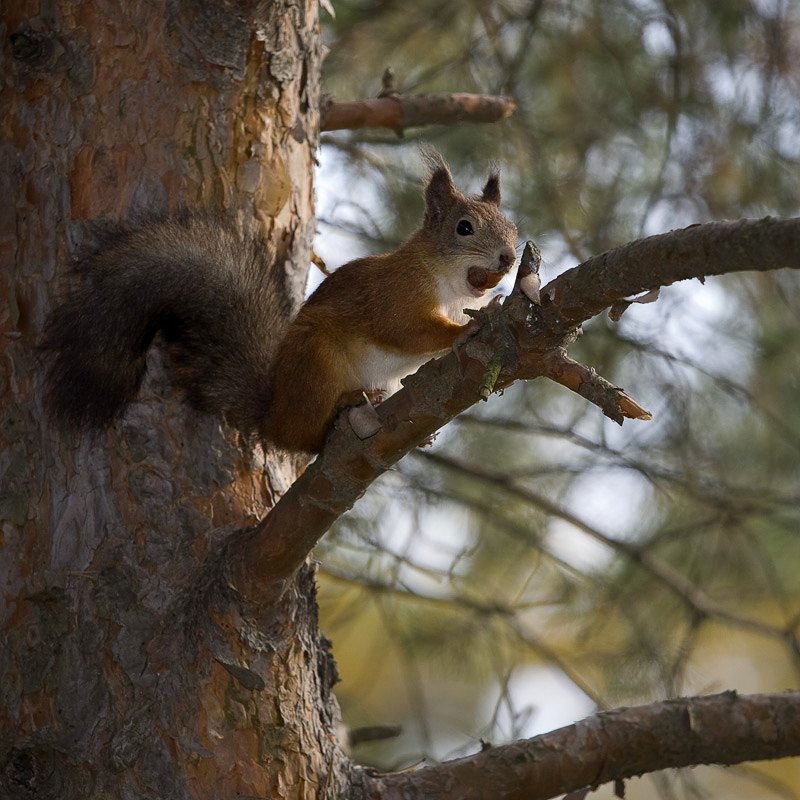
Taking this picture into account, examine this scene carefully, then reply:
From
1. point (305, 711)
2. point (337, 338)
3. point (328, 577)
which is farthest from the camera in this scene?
point (328, 577)

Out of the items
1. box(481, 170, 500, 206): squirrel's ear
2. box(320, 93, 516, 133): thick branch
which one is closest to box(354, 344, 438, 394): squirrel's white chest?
box(481, 170, 500, 206): squirrel's ear

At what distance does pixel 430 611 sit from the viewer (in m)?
2.63

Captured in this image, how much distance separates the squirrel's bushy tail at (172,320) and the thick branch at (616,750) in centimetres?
53

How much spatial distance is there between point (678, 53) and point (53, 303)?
1388 mm

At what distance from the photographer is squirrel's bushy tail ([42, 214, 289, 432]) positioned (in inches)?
56.9

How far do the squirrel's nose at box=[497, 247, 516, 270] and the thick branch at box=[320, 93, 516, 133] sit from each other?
0.40 meters

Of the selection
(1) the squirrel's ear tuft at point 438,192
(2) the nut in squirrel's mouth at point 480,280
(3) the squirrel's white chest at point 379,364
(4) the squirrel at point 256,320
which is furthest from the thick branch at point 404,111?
(3) the squirrel's white chest at point 379,364

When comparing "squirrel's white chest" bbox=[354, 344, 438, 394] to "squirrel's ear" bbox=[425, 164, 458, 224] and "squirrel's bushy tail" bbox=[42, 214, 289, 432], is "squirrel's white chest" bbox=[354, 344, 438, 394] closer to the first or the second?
"squirrel's bushy tail" bbox=[42, 214, 289, 432]

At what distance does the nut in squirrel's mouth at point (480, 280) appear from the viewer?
1.72 metres

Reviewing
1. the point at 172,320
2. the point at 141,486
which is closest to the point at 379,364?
the point at 172,320

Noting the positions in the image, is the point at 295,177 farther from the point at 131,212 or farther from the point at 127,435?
the point at 127,435

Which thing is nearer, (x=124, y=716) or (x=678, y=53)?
(x=124, y=716)

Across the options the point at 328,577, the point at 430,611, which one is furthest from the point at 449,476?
the point at 328,577

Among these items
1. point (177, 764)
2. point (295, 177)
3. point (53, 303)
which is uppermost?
point (295, 177)
